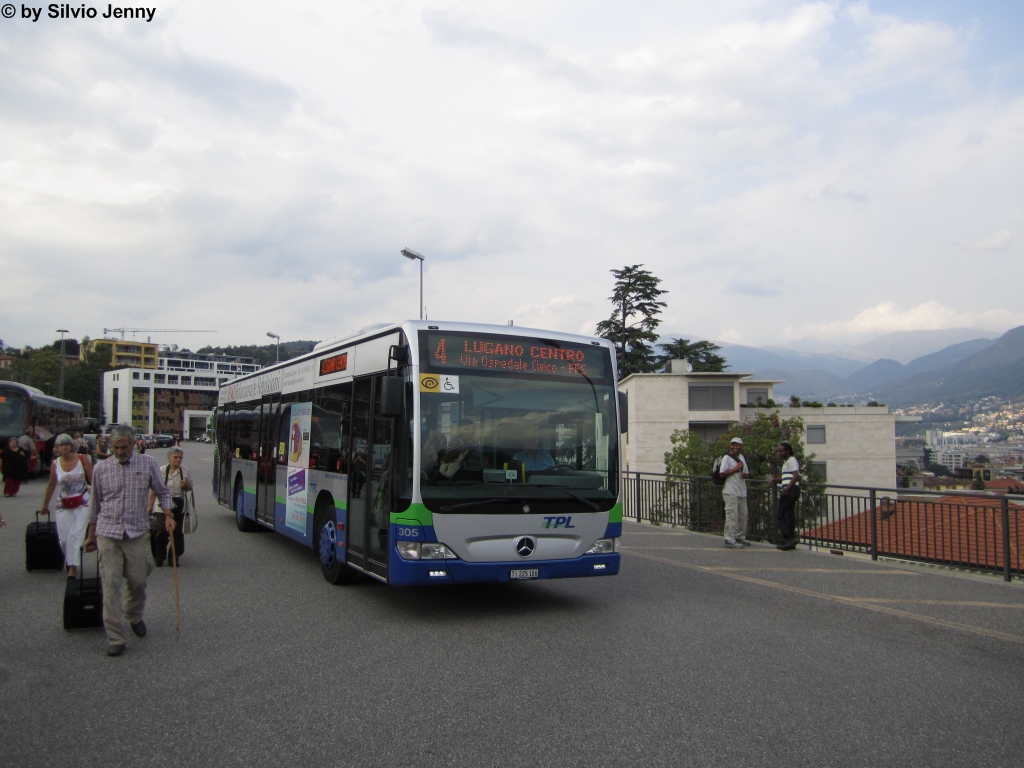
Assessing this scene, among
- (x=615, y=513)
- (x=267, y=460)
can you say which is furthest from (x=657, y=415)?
(x=615, y=513)

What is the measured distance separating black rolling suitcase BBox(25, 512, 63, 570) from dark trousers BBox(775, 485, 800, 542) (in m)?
10.3

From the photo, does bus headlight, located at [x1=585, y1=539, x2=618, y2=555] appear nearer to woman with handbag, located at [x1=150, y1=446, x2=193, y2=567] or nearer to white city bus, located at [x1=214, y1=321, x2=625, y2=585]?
white city bus, located at [x1=214, y1=321, x2=625, y2=585]

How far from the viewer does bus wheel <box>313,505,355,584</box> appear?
898 centimetres

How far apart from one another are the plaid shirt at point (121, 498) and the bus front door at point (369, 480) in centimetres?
198

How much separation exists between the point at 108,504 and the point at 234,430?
30.2 feet

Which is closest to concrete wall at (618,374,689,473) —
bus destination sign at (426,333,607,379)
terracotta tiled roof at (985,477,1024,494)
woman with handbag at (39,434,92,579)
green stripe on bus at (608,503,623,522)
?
terracotta tiled roof at (985,477,1024,494)

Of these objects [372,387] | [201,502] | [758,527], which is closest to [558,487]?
[372,387]

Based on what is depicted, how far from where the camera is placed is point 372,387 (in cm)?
839

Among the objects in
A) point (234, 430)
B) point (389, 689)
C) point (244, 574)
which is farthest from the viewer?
point (234, 430)

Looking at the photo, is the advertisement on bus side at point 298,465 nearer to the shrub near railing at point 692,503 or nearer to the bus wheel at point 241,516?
the bus wheel at point 241,516

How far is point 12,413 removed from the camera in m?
27.7

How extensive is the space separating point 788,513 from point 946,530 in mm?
2445

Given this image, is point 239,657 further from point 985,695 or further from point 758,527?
point 758,527


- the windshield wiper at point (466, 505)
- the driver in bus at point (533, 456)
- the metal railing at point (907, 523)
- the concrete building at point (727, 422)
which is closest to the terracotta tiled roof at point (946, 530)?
the metal railing at point (907, 523)
